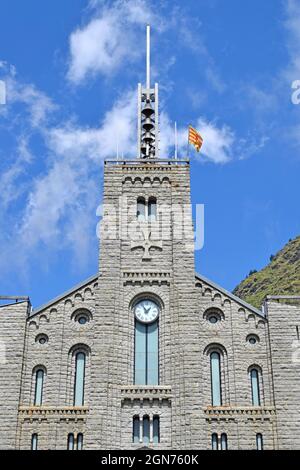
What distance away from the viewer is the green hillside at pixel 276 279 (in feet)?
374

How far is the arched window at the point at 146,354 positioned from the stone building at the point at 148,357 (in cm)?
6

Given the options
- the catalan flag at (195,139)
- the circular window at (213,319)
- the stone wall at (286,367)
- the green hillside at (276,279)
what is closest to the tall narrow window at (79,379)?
the circular window at (213,319)

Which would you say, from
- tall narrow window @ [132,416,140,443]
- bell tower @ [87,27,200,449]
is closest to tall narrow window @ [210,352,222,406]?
bell tower @ [87,27,200,449]

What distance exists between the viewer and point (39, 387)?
4241 centimetres

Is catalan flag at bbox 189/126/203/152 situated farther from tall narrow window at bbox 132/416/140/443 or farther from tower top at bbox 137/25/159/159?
tall narrow window at bbox 132/416/140/443

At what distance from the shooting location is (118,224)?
153 feet

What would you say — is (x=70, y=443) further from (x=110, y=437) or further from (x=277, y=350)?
(x=277, y=350)

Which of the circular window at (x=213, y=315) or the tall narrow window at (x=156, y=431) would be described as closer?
the tall narrow window at (x=156, y=431)

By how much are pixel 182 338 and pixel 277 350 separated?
5825mm

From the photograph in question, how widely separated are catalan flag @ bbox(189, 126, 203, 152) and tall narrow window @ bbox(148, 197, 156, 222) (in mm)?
5698

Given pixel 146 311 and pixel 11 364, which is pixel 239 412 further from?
pixel 11 364

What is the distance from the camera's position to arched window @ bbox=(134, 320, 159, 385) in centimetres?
4284

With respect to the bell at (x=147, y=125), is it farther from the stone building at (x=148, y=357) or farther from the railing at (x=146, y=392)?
the railing at (x=146, y=392)

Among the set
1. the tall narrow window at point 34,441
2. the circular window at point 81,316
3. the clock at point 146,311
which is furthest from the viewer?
the clock at point 146,311
